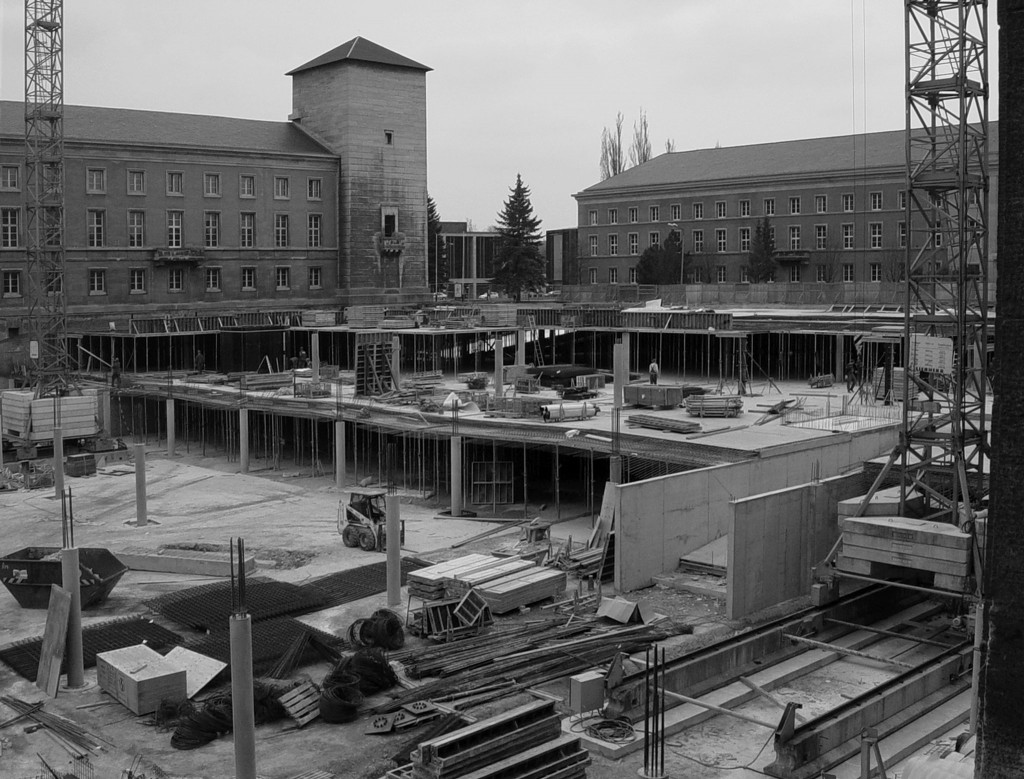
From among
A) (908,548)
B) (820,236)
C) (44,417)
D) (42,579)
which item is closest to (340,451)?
(44,417)

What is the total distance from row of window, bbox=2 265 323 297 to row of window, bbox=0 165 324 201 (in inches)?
166

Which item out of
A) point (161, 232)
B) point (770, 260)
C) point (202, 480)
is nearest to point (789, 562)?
point (202, 480)

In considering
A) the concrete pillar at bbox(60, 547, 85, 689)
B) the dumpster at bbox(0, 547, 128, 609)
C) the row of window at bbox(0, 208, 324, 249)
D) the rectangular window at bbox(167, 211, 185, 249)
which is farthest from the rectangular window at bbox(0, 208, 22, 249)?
the concrete pillar at bbox(60, 547, 85, 689)

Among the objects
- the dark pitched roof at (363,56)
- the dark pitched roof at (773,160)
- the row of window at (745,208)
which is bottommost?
the row of window at (745,208)

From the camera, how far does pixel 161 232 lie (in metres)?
65.8

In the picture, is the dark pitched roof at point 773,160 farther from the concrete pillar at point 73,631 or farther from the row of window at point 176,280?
the concrete pillar at point 73,631

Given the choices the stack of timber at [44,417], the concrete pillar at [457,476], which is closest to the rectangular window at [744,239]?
the stack of timber at [44,417]

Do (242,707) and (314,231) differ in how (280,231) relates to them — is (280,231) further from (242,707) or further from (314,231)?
(242,707)

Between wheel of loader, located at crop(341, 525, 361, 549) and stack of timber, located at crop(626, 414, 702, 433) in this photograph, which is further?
stack of timber, located at crop(626, 414, 702, 433)

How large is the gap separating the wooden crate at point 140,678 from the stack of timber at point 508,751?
16.5ft

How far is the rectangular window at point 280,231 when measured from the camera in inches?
2773

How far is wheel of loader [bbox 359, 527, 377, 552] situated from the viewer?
2702 cm

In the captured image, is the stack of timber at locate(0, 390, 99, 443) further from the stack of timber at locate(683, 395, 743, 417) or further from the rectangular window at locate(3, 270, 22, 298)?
the stack of timber at locate(683, 395, 743, 417)

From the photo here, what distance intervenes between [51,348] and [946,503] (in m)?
39.9
